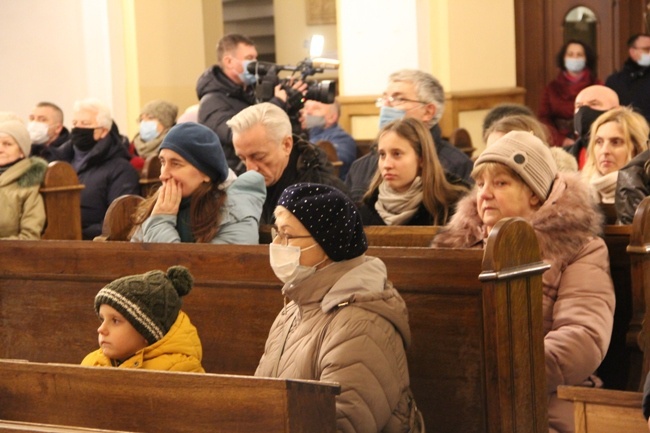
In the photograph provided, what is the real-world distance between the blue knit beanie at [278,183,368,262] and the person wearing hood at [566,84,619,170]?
11.2 feet

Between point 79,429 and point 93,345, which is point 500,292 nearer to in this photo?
point 79,429

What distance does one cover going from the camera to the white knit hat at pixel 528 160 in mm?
3402

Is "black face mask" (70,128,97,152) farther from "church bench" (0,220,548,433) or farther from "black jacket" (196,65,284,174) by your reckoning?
"church bench" (0,220,548,433)

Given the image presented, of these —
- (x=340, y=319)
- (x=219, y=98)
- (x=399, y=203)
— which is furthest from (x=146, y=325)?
(x=219, y=98)

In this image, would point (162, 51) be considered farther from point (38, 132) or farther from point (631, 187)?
point (631, 187)

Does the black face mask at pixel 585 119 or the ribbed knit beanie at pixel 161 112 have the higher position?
the ribbed knit beanie at pixel 161 112

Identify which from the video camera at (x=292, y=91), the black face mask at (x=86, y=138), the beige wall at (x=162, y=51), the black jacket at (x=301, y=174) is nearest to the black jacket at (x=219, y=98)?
the video camera at (x=292, y=91)

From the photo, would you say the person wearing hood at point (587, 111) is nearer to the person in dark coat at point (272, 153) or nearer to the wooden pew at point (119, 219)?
the person in dark coat at point (272, 153)

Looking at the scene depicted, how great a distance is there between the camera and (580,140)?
20.5 feet

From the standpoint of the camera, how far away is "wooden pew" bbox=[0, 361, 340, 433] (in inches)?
92.2

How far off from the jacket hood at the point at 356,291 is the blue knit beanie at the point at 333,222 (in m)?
0.03

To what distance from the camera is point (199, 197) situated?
408 centimetres

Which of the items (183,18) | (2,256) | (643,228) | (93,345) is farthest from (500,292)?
(183,18)

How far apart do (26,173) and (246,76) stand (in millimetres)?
1314
